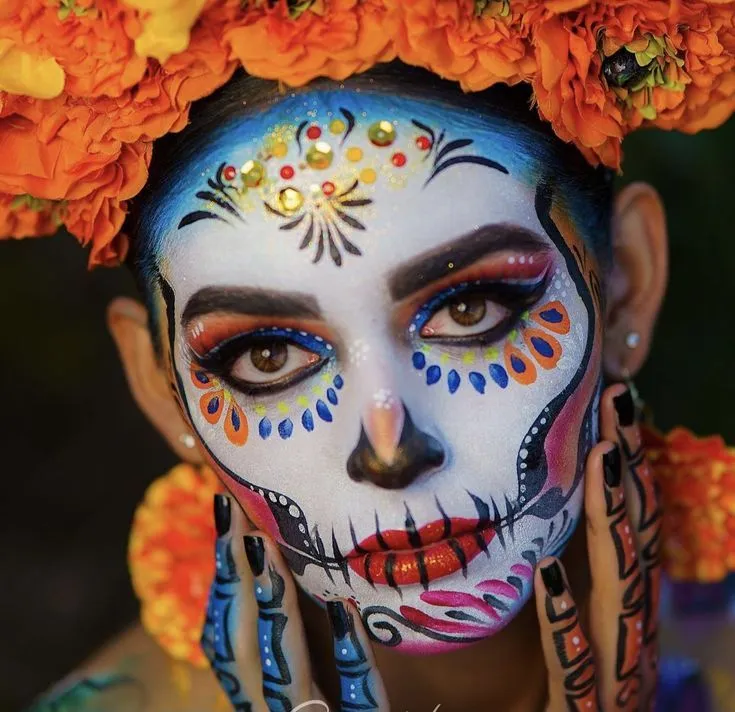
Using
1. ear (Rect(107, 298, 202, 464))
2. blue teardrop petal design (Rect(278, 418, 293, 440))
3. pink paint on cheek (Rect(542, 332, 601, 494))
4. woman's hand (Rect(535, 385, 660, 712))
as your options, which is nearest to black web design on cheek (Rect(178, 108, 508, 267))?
blue teardrop petal design (Rect(278, 418, 293, 440))

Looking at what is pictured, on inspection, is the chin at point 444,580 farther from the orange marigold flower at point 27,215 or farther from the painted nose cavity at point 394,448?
the orange marigold flower at point 27,215

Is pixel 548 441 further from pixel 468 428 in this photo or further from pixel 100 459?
pixel 100 459

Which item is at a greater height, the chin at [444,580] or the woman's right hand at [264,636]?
the chin at [444,580]

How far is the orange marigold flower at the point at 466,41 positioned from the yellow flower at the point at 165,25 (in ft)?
0.71

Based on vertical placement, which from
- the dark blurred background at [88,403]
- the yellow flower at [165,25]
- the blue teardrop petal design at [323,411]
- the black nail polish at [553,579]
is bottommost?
the dark blurred background at [88,403]

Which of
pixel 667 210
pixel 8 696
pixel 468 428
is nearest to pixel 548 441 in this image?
pixel 468 428

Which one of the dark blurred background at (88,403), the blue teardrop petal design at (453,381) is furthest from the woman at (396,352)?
the dark blurred background at (88,403)

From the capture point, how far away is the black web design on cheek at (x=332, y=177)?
52.2 inches

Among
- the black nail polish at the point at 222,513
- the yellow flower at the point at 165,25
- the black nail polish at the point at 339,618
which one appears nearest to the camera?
the yellow flower at the point at 165,25

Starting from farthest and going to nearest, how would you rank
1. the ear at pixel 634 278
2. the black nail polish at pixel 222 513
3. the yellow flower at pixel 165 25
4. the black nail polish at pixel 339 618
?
1. the ear at pixel 634 278
2. the black nail polish at pixel 222 513
3. the black nail polish at pixel 339 618
4. the yellow flower at pixel 165 25

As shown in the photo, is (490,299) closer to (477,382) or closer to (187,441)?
(477,382)

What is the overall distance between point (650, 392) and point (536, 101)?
5.71 feet

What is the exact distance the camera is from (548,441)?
4.64 feet

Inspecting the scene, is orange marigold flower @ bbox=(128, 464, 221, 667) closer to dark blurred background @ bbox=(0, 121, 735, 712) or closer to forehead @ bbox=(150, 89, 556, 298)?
forehead @ bbox=(150, 89, 556, 298)
